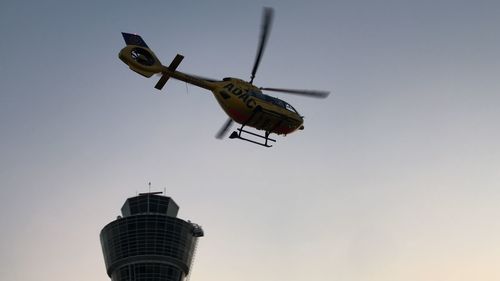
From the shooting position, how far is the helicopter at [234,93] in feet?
159

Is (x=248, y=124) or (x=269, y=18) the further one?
(x=248, y=124)

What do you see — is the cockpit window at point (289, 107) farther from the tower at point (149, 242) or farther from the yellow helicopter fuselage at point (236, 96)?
the tower at point (149, 242)

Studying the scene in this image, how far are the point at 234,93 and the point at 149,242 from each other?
101466 mm

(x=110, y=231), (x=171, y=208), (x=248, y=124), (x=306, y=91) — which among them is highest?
(x=171, y=208)

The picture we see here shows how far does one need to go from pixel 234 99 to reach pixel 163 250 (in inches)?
4017

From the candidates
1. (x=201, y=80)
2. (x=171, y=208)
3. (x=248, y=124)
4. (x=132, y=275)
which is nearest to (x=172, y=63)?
(x=201, y=80)

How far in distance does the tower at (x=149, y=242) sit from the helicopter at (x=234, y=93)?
9773 centimetres

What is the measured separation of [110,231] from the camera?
149 meters

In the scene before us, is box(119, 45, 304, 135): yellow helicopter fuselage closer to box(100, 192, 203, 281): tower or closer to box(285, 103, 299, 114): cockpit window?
box(285, 103, 299, 114): cockpit window

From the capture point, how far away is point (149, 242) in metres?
145

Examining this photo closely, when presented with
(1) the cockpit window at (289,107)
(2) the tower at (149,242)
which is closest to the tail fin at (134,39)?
(1) the cockpit window at (289,107)

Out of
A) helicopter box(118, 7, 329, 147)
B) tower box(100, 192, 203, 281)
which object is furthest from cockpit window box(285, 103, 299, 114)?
tower box(100, 192, 203, 281)

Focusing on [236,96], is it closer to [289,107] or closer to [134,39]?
[289,107]

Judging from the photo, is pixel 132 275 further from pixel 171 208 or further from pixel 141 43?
pixel 141 43
